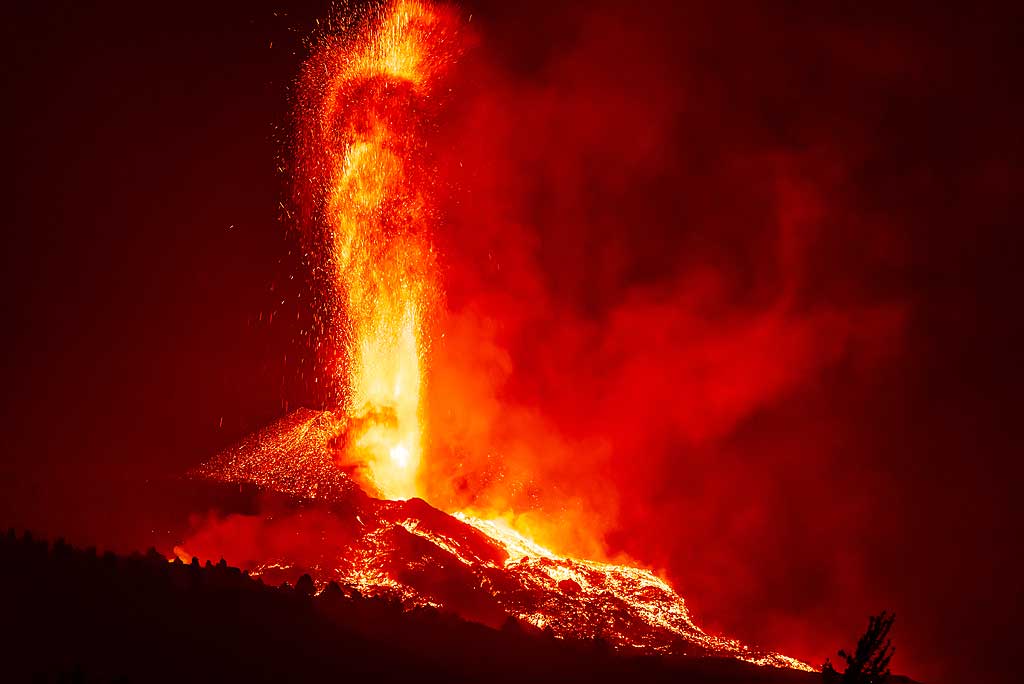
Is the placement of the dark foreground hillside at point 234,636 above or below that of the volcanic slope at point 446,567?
below

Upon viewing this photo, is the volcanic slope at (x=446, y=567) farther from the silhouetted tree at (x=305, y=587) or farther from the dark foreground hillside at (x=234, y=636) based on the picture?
the dark foreground hillside at (x=234, y=636)

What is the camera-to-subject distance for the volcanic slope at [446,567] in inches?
2124

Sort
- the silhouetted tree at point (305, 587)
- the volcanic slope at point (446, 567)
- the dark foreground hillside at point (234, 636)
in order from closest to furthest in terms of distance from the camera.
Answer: the dark foreground hillside at point (234, 636)
the silhouetted tree at point (305, 587)
the volcanic slope at point (446, 567)

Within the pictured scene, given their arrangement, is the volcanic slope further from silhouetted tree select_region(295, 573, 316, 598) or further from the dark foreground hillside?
the dark foreground hillside

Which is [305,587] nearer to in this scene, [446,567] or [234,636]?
[234,636]

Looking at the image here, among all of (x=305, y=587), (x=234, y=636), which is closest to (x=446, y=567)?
(x=305, y=587)

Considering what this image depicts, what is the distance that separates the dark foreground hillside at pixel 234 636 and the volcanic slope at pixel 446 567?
158 inches

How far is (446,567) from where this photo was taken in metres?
54.9

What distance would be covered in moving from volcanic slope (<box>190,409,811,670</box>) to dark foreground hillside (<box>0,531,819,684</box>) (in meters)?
4.02

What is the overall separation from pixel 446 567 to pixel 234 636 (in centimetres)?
1477

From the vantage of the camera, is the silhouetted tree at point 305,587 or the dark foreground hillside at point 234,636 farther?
the silhouetted tree at point 305,587

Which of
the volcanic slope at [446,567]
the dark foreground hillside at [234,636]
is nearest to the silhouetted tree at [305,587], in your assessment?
the dark foreground hillside at [234,636]

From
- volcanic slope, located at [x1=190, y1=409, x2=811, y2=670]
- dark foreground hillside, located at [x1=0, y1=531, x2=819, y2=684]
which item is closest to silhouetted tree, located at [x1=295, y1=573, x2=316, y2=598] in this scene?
dark foreground hillside, located at [x1=0, y1=531, x2=819, y2=684]

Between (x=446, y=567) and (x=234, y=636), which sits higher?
(x=446, y=567)
